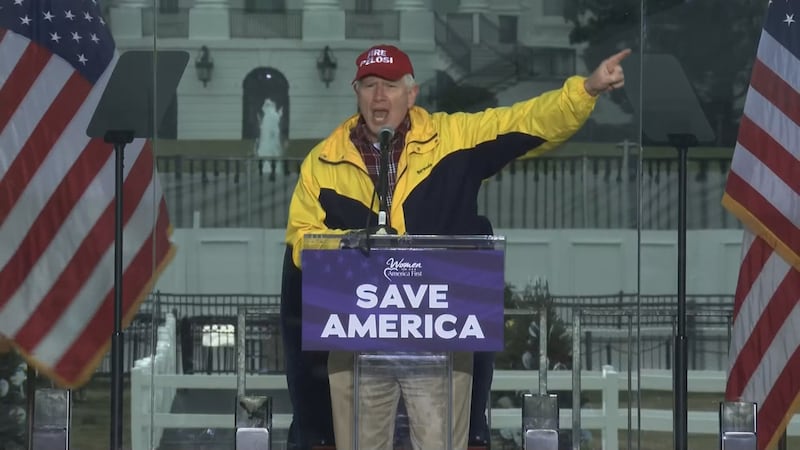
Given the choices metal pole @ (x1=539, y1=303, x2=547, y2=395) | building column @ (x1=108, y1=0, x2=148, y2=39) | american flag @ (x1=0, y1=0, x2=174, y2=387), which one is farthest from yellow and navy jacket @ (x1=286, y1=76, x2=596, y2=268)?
building column @ (x1=108, y1=0, x2=148, y2=39)

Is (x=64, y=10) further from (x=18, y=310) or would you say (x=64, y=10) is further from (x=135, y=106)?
(x=18, y=310)

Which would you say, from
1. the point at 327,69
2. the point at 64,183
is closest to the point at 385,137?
the point at 327,69

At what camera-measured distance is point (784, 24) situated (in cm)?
759

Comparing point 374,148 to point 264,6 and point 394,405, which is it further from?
point 264,6

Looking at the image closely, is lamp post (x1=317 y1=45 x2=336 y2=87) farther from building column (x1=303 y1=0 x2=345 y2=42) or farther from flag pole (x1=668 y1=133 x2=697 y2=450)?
flag pole (x1=668 y1=133 x2=697 y2=450)

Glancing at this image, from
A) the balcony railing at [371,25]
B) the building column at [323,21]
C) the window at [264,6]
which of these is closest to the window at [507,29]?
the balcony railing at [371,25]

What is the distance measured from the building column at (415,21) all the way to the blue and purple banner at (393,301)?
2.07 m

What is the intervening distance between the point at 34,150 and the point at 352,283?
2.41m

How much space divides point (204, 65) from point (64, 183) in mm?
796

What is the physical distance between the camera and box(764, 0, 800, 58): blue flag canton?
757 cm

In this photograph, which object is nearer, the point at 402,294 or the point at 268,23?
the point at 402,294

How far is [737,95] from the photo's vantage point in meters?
7.59

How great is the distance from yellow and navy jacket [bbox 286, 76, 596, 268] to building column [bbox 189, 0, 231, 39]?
1109 mm

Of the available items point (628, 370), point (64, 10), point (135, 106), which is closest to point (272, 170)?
point (135, 106)
